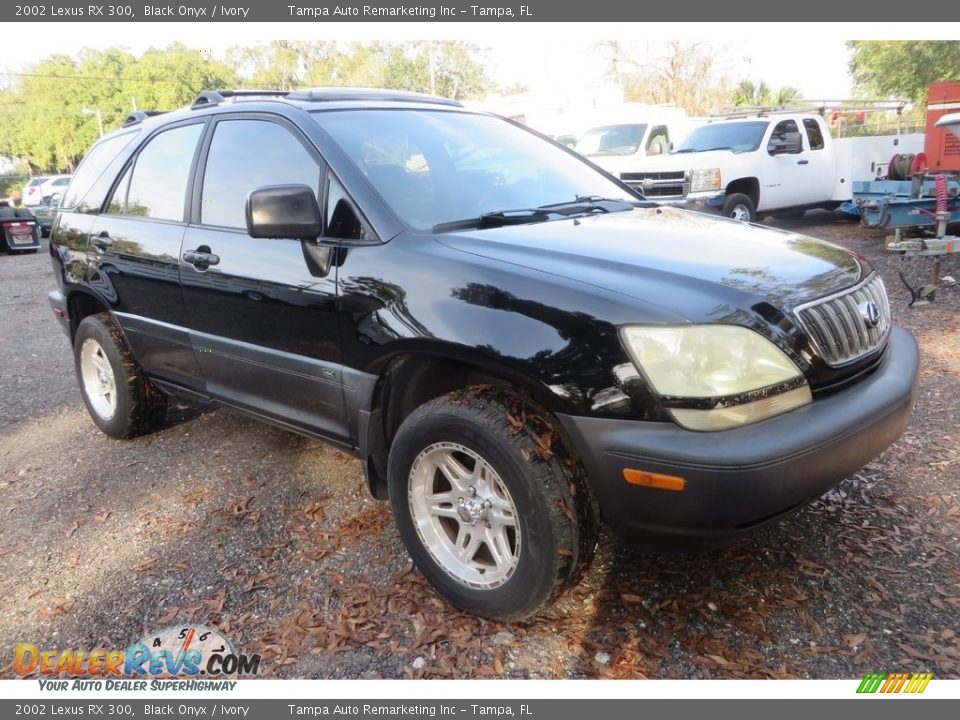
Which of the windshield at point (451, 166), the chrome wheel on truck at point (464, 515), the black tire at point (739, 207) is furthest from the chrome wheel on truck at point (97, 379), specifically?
the black tire at point (739, 207)

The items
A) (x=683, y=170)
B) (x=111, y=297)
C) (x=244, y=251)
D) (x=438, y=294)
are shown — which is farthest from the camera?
(x=683, y=170)

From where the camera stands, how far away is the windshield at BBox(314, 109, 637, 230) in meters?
2.90

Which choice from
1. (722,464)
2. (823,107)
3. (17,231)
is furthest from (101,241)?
(17,231)

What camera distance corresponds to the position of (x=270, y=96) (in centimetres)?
350

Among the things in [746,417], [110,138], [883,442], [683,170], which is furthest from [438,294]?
[683,170]

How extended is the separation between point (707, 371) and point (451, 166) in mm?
1580

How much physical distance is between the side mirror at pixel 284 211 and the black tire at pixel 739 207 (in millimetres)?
9137

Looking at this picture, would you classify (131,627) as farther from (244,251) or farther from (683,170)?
(683,170)

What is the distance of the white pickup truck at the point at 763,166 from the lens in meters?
10.6

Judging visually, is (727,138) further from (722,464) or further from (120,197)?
(722,464)

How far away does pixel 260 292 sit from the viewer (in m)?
3.08

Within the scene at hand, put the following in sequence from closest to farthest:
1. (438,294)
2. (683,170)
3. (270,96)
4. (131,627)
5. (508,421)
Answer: (508,421) < (438,294) < (131,627) < (270,96) < (683,170)

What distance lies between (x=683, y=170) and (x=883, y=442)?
8813 millimetres

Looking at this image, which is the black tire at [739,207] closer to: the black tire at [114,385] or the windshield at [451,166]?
the windshield at [451,166]
